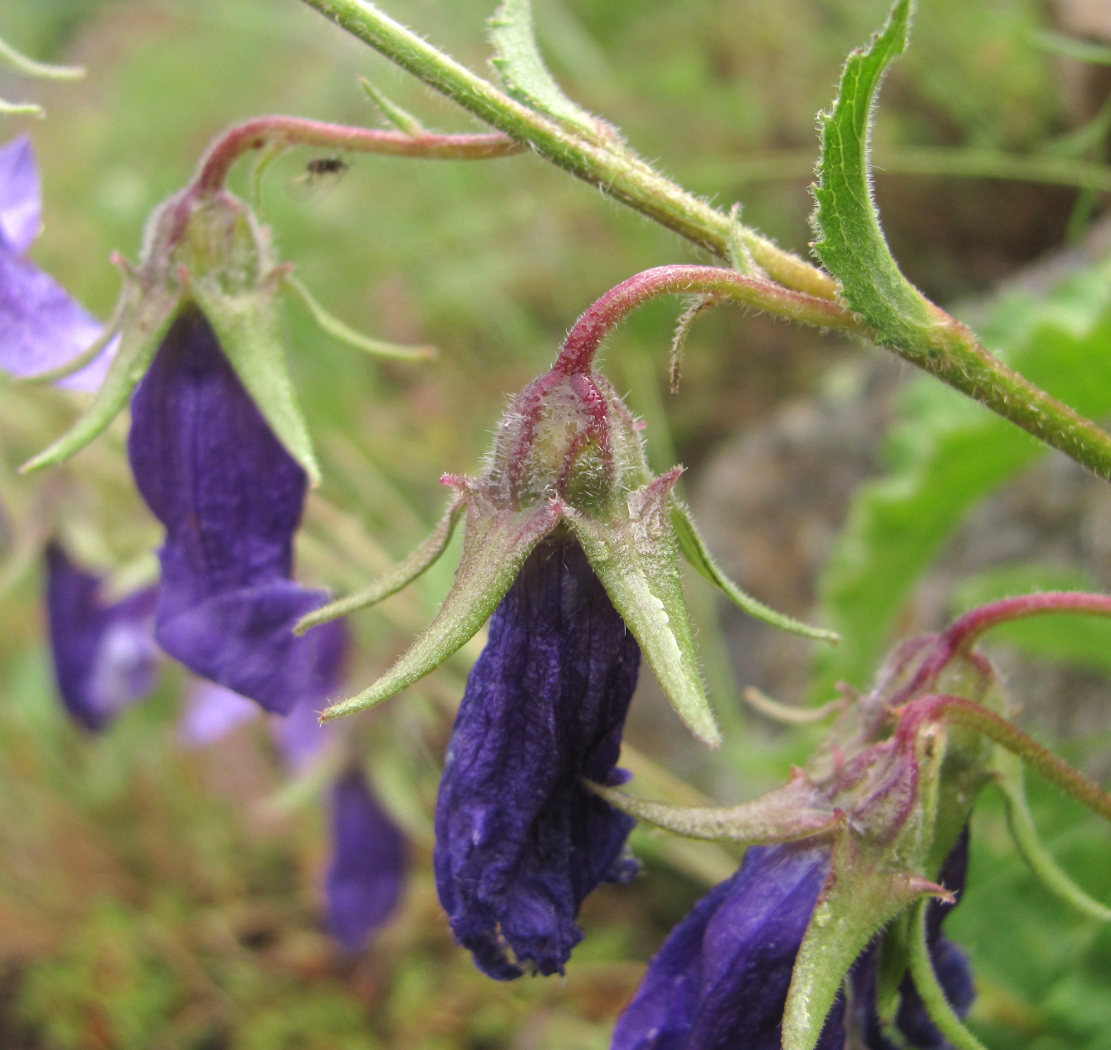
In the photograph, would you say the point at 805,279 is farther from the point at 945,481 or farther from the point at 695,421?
the point at 695,421

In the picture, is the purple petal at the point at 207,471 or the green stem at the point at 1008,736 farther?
the purple petal at the point at 207,471

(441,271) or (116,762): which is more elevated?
(441,271)

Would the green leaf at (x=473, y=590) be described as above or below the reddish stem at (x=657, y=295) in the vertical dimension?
below

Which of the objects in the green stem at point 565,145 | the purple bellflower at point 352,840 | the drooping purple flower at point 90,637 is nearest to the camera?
the green stem at point 565,145

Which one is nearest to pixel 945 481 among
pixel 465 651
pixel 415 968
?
pixel 465 651

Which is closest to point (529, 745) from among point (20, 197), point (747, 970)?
point (747, 970)

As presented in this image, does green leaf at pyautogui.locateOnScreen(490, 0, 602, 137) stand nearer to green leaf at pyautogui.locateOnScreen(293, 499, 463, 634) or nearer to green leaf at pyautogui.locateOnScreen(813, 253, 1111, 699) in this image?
green leaf at pyautogui.locateOnScreen(293, 499, 463, 634)

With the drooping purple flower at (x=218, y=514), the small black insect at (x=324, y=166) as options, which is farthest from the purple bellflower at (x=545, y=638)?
the small black insect at (x=324, y=166)

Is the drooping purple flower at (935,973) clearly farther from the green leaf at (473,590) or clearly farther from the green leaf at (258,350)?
the green leaf at (258,350)
